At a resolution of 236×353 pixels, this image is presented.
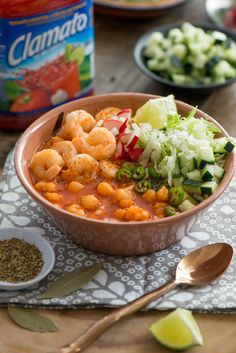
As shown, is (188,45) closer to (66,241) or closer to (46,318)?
(66,241)

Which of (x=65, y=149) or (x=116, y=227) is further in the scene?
(x=65, y=149)

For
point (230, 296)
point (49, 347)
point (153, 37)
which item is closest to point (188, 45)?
point (153, 37)

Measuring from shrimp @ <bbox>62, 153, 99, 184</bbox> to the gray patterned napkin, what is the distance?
0.73ft

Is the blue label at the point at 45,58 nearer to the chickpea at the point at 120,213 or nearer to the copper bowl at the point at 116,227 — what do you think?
the copper bowl at the point at 116,227

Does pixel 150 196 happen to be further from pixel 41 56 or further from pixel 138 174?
pixel 41 56

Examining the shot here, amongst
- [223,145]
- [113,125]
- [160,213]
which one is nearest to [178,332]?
[160,213]

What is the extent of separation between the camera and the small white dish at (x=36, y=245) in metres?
2.21

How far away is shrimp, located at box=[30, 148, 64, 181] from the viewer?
7.98 ft

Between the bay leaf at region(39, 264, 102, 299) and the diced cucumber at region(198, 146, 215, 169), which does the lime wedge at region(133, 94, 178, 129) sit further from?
the bay leaf at region(39, 264, 102, 299)

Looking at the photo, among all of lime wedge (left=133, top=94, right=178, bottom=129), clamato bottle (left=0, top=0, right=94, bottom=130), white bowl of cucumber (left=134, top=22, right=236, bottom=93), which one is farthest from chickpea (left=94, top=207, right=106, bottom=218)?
white bowl of cucumber (left=134, top=22, right=236, bottom=93)

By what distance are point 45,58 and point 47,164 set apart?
0.74 meters

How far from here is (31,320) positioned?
7.07 feet

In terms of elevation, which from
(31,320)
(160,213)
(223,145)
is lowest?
(31,320)

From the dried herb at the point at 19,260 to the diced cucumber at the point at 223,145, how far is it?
0.75 m
